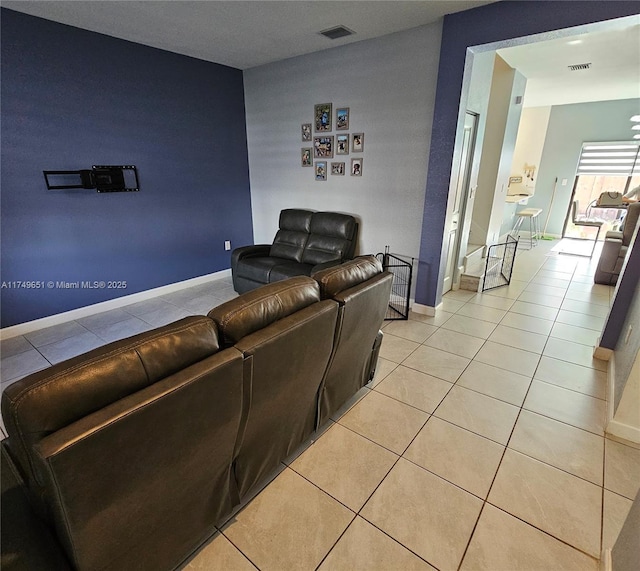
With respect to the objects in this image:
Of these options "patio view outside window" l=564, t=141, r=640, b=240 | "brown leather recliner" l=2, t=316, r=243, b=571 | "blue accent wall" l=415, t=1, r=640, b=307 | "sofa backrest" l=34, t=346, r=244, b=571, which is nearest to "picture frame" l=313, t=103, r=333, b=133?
"blue accent wall" l=415, t=1, r=640, b=307

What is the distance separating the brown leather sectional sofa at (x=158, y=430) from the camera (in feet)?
2.71

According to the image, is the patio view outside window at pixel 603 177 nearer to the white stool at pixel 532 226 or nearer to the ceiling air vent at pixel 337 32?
the white stool at pixel 532 226

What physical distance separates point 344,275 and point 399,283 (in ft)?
7.05

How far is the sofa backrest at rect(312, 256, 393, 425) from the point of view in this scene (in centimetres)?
166

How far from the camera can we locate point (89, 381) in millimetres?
895

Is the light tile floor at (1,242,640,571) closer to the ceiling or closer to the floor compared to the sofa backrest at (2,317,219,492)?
closer to the floor

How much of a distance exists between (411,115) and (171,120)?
107 inches

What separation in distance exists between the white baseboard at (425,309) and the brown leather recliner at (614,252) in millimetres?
2553

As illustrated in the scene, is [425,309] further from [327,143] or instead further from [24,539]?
[24,539]

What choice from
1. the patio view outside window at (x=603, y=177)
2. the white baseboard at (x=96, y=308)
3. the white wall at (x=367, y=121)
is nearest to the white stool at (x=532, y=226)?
the patio view outside window at (x=603, y=177)

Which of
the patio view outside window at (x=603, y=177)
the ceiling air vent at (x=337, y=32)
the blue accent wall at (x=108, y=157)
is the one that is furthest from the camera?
the patio view outside window at (x=603, y=177)

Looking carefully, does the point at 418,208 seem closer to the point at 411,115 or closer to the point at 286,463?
the point at 411,115

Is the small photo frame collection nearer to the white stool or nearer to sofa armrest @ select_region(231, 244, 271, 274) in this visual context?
sofa armrest @ select_region(231, 244, 271, 274)

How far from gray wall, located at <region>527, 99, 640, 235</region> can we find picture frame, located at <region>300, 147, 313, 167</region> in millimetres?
6148
